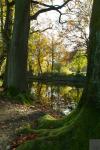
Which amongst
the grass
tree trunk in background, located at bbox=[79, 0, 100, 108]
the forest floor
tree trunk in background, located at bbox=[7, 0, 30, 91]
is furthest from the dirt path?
tree trunk in background, located at bbox=[7, 0, 30, 91]

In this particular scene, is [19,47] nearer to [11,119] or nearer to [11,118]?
[11,118]

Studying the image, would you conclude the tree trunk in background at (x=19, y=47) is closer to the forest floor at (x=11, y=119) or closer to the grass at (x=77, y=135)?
the forest floor at (x=11, y=119)

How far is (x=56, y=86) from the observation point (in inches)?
1962

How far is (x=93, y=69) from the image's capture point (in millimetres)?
7684

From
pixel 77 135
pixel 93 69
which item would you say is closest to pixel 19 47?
pixel 93 69

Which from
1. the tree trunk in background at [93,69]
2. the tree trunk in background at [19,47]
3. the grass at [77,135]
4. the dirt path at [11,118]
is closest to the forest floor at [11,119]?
the dirt path at [11,118]

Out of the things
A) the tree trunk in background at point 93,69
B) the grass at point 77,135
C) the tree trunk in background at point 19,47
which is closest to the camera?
the grass at point 77,135

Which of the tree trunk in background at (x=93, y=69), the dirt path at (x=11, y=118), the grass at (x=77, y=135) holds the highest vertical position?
the tree trunk in background at (x=93, y=69)

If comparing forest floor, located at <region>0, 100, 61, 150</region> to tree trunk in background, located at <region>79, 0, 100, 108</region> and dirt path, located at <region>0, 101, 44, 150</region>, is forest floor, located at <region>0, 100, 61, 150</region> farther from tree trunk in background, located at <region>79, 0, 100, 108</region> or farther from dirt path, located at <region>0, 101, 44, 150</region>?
tree trunk in background, located at <region>79, 0, 100, 108</region>

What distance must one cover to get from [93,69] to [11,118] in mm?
6135

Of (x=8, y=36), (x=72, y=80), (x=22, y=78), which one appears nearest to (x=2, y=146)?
(x=22, y=78)

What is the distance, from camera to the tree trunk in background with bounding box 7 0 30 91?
19.7 m

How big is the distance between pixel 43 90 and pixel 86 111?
41.2m

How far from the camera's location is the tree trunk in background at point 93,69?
7598 millimetres
